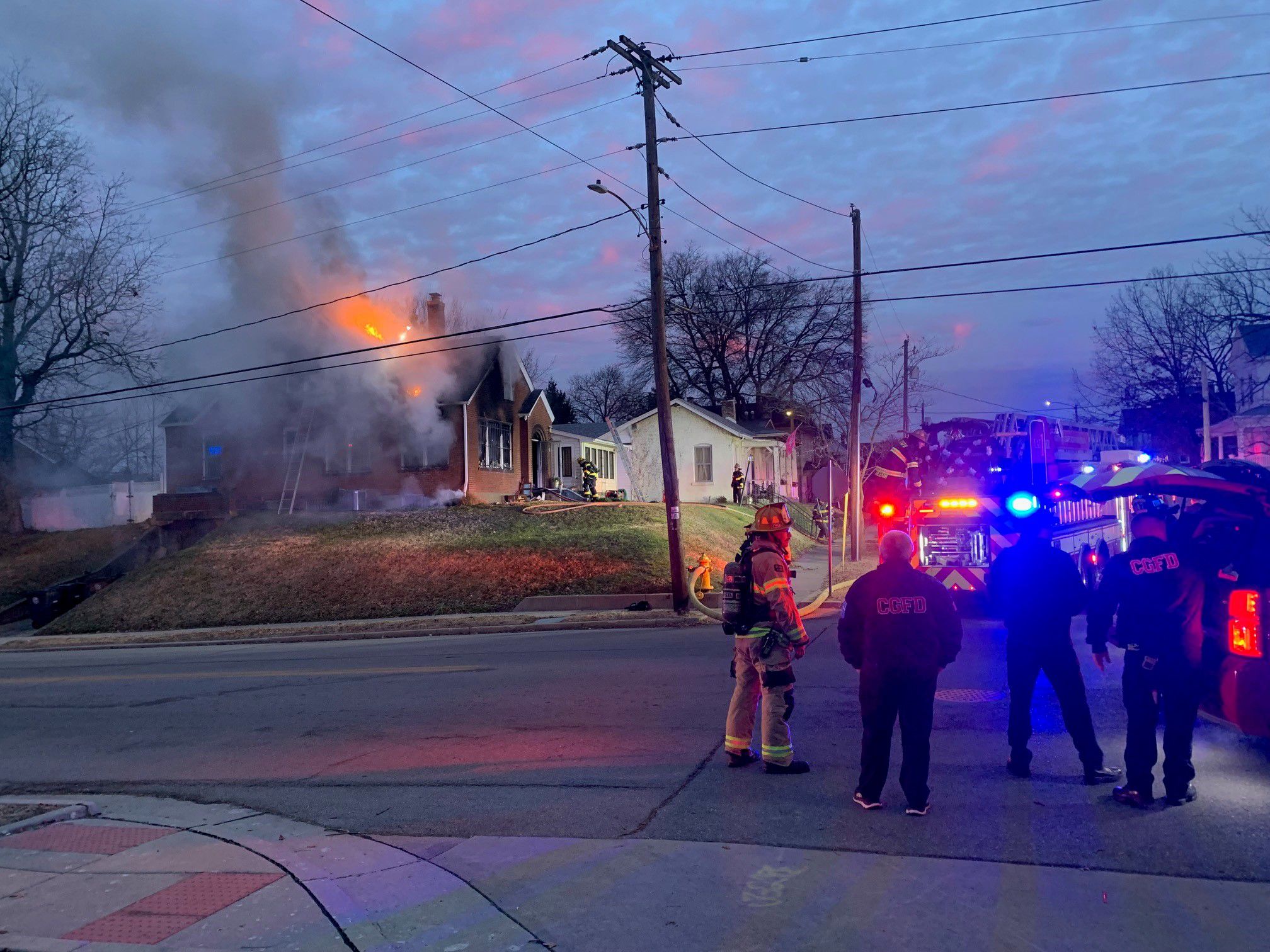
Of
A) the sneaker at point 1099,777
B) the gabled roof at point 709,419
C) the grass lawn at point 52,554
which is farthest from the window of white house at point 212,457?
the sneaker at point 1099,777

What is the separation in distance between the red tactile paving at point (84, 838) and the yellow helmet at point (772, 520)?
4289 millimetres

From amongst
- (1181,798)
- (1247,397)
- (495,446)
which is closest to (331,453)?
(495,446)

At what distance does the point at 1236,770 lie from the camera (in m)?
6.10

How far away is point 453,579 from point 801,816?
16.4m

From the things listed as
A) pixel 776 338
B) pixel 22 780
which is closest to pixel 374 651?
pixel 22 780

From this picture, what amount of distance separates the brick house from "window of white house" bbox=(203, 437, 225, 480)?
0.10 feet

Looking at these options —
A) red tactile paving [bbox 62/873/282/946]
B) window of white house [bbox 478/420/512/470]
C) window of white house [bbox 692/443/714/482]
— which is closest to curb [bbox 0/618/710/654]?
red tactile paving [bbox 62/873/282/946]

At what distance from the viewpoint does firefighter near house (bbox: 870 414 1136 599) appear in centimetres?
1298

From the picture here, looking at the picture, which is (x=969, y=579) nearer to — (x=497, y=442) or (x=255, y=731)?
(x=255, y=731)

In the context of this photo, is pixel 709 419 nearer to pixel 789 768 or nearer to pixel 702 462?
pixel 702 462

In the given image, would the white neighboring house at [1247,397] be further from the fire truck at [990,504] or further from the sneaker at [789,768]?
→ the sneaker at [789,768]

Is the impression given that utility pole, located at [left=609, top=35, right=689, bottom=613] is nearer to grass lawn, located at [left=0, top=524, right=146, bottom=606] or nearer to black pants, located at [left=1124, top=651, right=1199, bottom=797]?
black pants, located at [left=1124, top=651, right=1199, bottom=797]

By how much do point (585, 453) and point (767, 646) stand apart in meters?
35.3

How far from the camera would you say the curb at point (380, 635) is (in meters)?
16.5
